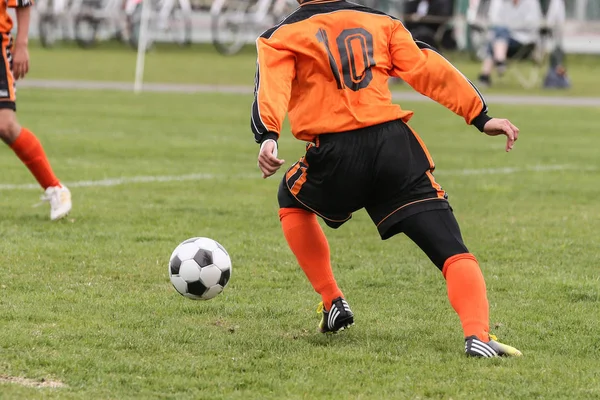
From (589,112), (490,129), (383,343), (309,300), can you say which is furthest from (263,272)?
(589,112)

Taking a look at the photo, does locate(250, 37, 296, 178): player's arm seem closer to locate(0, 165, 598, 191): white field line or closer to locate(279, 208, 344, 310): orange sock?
locate(279, 208, 344, 310): orange sock

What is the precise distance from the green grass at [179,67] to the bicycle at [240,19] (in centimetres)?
38

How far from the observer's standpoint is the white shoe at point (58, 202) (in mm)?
7758

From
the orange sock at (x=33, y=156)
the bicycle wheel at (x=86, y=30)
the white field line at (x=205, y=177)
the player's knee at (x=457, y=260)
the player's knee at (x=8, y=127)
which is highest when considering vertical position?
the player's knee at (x=457, y=260)

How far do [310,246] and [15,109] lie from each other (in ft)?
11.1

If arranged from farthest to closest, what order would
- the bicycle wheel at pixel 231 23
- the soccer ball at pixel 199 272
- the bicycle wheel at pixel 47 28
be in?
the bicycle wheel at pixel 47 28
the bicycle wheel at pixel 231 23
the soccer ball at pixel 199 272

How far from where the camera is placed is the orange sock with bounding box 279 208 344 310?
5.04m

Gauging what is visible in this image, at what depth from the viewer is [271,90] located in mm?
4664

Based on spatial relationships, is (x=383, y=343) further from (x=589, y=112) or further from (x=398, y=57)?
(x=589, y=112)

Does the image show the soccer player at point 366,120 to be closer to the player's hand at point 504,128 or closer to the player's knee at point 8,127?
the player's hand at point 504,128

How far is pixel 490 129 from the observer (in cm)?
470

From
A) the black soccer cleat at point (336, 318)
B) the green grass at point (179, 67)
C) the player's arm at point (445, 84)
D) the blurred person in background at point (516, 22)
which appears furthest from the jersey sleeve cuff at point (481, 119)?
the blurred person in background at point (516, 22)

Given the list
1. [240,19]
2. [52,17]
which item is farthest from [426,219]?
[52,17]

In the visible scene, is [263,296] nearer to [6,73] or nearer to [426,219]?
[426,219]
